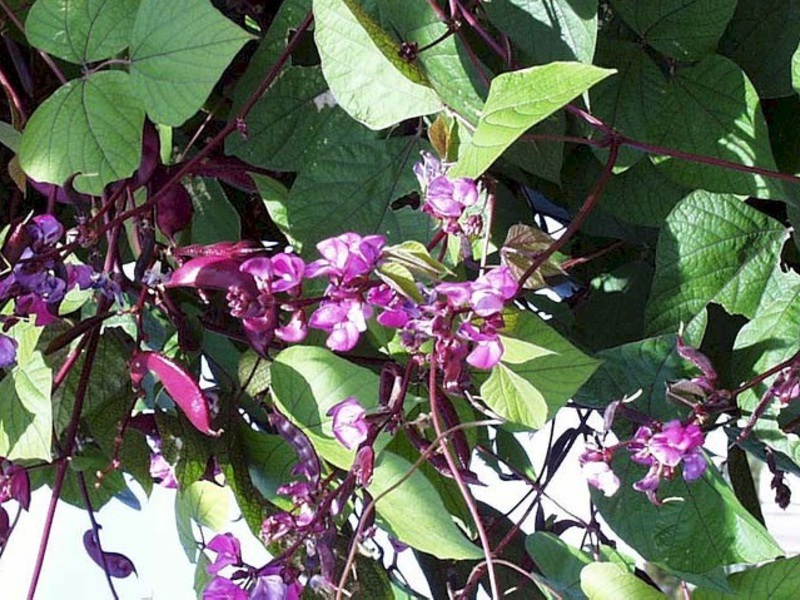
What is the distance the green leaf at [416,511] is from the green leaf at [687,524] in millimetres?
68

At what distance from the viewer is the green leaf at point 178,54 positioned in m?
0.34

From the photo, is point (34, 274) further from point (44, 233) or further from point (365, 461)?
point (365, 461)

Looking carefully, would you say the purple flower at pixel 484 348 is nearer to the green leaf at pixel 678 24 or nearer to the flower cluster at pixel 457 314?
the flower cluster at pixel 457 314

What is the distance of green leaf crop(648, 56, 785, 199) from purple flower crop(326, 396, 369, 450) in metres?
0.15

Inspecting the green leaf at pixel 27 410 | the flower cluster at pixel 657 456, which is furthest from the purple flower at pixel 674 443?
the green leaf at pixel 27 410

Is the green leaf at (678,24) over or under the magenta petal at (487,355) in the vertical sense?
over

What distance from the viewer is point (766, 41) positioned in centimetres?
42

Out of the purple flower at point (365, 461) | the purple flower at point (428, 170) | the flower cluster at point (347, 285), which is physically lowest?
the purple flower at point (365, 461)

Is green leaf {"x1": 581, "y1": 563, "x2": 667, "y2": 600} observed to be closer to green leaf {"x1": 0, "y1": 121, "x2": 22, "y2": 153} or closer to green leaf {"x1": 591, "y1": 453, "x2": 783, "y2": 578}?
green leaf {"x1": 591, "y1": 453, "x2": 783, "y2": 578}

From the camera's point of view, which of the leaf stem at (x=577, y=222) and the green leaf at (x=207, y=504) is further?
the green leaf at (x=207, y=504)

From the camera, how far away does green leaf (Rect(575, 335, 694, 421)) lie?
392 mm

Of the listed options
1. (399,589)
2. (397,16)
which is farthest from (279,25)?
(399,589)

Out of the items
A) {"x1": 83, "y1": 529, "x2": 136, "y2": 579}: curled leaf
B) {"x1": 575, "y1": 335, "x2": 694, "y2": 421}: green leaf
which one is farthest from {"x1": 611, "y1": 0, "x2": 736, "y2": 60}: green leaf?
{"x1": 83, "y1": 529, "x2": 136, "y2": 579}: curled leaf

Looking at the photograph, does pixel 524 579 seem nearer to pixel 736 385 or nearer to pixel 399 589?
pixel 399 589
